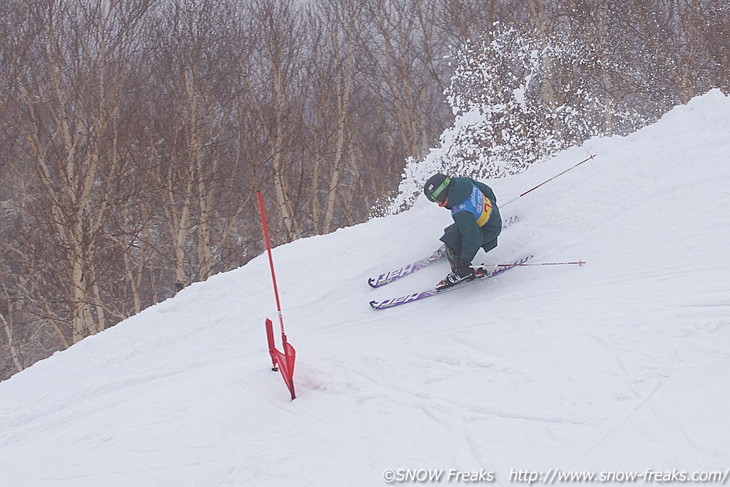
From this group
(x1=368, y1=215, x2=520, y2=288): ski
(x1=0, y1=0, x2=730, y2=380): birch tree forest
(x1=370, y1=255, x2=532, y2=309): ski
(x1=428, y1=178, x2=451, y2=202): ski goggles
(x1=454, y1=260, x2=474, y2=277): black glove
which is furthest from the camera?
(x1=0, y1=0, x2=730, y2=380): birch tree forest

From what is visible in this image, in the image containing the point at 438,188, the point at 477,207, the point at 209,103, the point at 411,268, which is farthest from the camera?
the point at 209,103

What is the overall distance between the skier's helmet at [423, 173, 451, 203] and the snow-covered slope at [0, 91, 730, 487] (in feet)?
3.55

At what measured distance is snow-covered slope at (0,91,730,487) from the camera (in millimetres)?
3371

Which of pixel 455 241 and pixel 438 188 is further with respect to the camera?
pixel 455 241

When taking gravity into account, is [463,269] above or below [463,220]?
below

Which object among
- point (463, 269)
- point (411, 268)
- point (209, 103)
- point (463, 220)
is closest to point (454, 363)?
point (463, 269)

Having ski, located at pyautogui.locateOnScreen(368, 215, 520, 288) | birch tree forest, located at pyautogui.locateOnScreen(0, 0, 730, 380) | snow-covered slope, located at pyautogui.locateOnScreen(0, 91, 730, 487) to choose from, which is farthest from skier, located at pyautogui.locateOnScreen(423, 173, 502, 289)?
birch tree forest, located at pyautogui.locateOnScreen(0, 0, 730, 380)

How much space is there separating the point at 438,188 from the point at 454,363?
1996 mm

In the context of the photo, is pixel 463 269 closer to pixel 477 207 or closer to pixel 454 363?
pixel 477 207

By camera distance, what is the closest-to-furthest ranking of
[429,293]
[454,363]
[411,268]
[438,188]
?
[454,363] → [438,188] → [429,293] → [411,268]

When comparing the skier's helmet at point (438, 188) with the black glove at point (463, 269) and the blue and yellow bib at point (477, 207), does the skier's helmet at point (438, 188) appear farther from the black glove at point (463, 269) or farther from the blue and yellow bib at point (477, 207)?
the black glove at point (463, 269)

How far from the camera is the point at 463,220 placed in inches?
224

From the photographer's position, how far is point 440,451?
3.38 m

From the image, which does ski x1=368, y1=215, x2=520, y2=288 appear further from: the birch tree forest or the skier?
the birch tree forest
